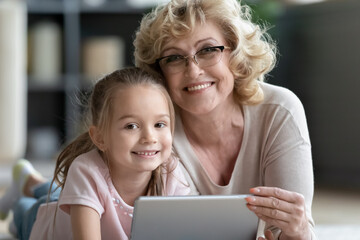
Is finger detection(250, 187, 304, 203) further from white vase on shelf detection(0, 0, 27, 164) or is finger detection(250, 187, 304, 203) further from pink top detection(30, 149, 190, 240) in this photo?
white vase on shelf detection(0, 0, 27, 164)

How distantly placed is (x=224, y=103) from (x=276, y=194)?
508 mm

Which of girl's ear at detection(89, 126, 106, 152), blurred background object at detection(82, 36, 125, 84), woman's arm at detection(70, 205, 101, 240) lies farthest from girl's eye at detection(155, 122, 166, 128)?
blurred background object at detection(82, 36, 125, 84)

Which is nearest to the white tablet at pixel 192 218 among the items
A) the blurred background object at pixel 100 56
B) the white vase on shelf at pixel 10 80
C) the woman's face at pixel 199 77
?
the woman's face at pixel 199 77

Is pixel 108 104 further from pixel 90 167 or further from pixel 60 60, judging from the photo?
pixel 60 60

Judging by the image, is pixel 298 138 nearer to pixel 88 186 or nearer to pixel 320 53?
pixel 88 186

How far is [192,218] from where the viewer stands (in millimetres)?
1328

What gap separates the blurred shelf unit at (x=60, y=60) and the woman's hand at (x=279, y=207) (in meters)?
2.95

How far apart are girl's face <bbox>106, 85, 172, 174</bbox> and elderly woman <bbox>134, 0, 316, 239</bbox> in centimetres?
17

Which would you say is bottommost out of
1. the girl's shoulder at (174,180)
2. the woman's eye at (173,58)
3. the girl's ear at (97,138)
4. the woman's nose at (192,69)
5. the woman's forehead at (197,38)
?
the girl's shoulder at (174,180)

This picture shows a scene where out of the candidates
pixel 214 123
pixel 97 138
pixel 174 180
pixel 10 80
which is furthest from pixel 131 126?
pixel 10 80

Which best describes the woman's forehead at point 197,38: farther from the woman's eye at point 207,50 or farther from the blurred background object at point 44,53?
the blurred background object at point 44,53

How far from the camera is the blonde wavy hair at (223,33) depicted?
5.50 ft

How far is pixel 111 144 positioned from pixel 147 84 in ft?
0.58

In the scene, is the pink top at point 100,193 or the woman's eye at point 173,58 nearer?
the pink top at point 100,193
